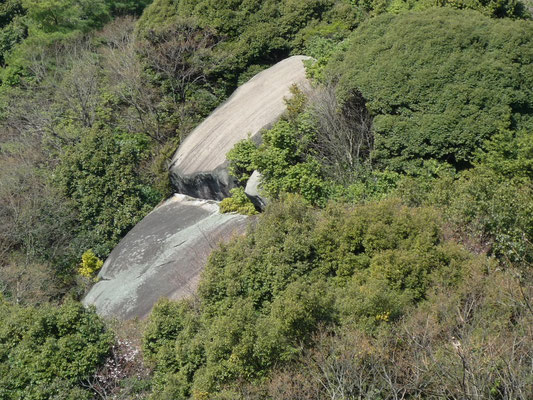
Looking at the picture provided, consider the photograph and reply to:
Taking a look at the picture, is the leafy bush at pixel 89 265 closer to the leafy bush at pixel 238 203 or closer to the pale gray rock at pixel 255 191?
the leafy bush at pixel 238 203

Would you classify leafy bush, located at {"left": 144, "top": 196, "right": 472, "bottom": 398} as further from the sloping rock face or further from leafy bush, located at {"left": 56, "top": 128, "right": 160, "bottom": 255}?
leafy bush, located at {"left": 56, "top": 128, "right": 160, "bottom": 255}

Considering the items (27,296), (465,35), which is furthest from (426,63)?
(27,296)

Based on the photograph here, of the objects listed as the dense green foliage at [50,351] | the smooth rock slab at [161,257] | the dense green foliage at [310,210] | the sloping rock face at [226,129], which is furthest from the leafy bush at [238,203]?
the dense green foliage at [50,351]

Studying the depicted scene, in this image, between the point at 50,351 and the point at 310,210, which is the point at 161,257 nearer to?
the point at 50,351

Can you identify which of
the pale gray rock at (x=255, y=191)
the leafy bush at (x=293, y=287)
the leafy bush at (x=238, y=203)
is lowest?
the leafy bush at (x=238, y=203)

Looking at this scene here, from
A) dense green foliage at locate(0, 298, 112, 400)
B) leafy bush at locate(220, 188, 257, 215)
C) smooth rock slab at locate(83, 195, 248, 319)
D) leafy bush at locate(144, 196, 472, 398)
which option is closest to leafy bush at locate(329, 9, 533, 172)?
leafy bush at locate(144, 196, 472, 398)

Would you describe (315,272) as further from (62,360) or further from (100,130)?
(100,130)
